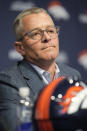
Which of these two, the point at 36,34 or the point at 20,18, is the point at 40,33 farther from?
the point at 20,18

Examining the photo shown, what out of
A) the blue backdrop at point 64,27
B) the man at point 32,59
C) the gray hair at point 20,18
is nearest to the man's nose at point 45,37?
the man at point 32,59

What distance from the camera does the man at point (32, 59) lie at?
114 cm

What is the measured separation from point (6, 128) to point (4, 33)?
0.92 metres

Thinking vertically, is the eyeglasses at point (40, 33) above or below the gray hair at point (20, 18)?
below

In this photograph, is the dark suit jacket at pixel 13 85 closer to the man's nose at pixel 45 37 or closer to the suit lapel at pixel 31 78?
the suit lapel at pixel 31 78

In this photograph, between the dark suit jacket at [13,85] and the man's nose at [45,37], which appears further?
the man's nose at [45,37]

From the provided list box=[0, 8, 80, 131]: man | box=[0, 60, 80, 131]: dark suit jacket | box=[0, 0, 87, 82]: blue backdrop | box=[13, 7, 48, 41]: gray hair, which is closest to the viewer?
box=[0, 60, 80, 131]: dark suit jacket

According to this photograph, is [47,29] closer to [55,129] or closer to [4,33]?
[4,33]

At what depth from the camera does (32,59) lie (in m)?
1.29

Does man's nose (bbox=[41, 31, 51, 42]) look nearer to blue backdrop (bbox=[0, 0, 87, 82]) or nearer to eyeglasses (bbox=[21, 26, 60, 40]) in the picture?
eyeglasses (bbox=[21, 26, 60, 40])

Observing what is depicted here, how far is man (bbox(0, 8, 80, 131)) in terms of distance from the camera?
3.75 feet

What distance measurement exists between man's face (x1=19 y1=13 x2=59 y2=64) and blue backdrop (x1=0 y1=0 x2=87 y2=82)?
17.8 inches

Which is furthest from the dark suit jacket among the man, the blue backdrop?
the blue backdrop

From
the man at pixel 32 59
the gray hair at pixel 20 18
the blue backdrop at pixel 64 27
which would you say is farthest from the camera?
the blue backdrop at pixel 64 27
